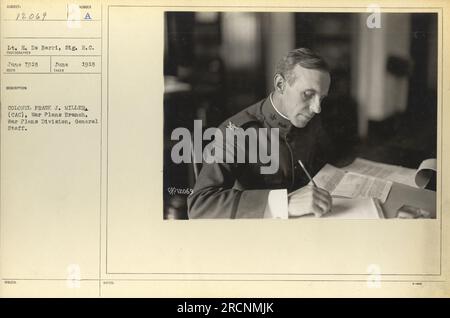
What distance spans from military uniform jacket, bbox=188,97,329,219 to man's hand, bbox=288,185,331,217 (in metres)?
0.03

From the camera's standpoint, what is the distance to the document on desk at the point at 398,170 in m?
1.63

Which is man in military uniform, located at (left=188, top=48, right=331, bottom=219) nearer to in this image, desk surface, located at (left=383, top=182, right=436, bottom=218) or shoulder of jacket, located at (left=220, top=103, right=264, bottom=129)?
shoulder of jacket, located at (left=220, top=103, right=264, bottom=129)

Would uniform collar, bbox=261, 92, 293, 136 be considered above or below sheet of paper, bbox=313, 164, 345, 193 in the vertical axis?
above

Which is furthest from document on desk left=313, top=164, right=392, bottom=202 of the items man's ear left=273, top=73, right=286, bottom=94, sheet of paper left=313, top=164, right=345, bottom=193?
man's ear left=273, top=73, right=286, bottom=94

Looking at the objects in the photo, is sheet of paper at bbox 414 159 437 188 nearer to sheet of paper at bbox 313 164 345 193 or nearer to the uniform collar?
sheet of paper at bbox 313 164 345 193

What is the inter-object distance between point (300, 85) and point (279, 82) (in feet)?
0.21

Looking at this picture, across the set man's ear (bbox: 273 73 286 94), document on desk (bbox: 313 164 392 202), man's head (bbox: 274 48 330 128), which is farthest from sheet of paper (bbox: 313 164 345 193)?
man's ear (bbox: 273 73 286 94)

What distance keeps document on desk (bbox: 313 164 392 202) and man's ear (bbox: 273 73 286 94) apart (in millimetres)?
282

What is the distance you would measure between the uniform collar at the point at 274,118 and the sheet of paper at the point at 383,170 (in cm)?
22

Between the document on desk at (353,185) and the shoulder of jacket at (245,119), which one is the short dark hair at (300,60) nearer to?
the shoulder of jacket at (245,119)

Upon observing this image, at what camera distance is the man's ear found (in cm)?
163

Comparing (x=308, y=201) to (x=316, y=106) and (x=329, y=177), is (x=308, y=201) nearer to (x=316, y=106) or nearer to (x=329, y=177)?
(x=329, y=177)

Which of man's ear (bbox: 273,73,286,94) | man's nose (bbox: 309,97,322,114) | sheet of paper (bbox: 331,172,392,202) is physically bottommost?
sheet of paper (bbox: 331,172,392,202)
